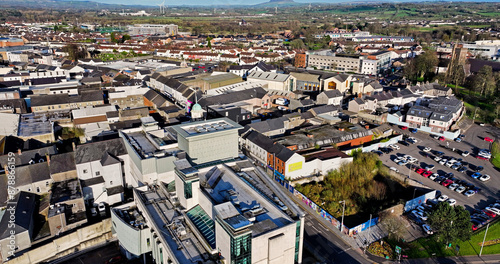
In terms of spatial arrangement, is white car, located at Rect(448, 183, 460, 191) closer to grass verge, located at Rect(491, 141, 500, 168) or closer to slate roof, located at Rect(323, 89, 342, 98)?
grass verge, located at Rect(491, 141, 500, 168)

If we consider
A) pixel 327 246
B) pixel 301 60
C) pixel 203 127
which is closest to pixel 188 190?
pixel 203 127

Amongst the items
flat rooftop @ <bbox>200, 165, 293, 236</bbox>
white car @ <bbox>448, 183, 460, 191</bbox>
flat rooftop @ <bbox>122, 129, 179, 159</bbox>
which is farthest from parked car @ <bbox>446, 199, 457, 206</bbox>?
flat rooftop @ <bbox>122, 129, 179, 159</bbox>

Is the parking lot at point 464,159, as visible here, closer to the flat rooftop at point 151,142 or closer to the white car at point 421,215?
the white car at point 421,215

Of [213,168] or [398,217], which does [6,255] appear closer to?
[213,168]

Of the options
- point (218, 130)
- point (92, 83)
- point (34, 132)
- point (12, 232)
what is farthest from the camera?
point (92, 83)

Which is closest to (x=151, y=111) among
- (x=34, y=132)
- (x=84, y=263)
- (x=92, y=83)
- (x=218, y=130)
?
(x=34, y=132)

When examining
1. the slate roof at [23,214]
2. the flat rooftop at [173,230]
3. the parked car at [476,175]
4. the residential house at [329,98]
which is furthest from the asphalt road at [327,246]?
the residential house at [329,98]
